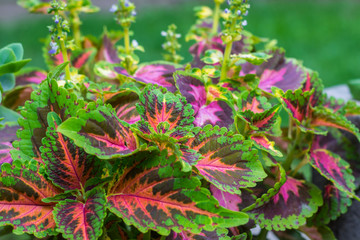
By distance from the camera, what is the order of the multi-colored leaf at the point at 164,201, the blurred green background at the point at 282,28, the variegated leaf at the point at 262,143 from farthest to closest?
1. the blurred green background at the point at 282,28
2. the variegated leaf at the point at 262,143
3. the multi-colored leaf at the point at 164,201

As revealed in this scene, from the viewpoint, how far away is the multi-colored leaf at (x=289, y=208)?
0.80 meters

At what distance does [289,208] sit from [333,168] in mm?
149

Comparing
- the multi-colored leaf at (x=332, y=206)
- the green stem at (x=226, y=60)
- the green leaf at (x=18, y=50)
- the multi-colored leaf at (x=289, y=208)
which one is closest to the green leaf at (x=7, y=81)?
the green leaf at (x=18, y=50)

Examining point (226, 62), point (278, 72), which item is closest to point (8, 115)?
point (226, 62)

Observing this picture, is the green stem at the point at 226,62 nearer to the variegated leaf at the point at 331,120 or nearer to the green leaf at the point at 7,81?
the variegated leaf at the point at 331,120

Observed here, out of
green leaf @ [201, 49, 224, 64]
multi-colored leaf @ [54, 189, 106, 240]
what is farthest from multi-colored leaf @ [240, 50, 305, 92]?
multi-colored leaf @ [54, 189, 106, 240]

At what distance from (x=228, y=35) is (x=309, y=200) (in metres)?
0.38

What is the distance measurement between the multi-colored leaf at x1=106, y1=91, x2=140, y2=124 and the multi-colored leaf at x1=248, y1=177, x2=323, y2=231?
290 mm

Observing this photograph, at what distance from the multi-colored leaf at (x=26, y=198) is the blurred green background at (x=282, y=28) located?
7.64 ft

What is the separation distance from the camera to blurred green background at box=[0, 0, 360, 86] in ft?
10.0

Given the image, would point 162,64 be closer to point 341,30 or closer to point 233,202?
point 233,202

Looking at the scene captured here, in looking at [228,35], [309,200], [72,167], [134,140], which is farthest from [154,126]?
[309,200]

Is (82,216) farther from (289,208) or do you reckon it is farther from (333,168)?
(333,168)

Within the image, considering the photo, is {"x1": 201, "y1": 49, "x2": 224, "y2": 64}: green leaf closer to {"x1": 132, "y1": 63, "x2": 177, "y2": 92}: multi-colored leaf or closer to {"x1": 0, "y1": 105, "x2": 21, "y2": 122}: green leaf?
{"x1": 132, "y1": 63, "x2": 177, "y2": 92}: multi-colored leaf
